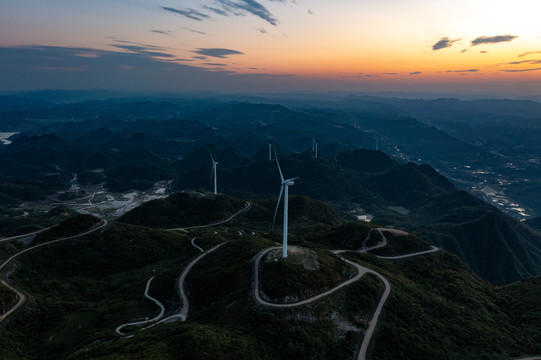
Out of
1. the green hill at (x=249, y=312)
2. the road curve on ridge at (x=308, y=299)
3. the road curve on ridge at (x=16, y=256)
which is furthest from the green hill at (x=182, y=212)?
the road curve on ridge at (x=308, y=299)

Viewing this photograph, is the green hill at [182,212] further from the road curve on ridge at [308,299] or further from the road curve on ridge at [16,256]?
the road curve on ridge at [308,299]

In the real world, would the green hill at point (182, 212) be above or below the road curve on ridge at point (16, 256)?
below

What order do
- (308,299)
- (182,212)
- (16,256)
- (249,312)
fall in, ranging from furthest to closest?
1. (182,212)
2. (16,256)
3. (308,299)
4. (249,312)

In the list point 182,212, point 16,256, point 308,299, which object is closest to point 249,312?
point 308,299

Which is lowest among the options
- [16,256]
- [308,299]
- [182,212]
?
[182,212]

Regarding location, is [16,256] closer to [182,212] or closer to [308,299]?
[182,212]

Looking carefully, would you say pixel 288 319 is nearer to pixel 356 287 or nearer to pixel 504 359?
pixel 356 287

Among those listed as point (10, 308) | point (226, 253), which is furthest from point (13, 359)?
point (226, 253)

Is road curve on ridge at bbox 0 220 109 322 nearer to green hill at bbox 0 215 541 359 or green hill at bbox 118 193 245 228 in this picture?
green hill at bbox 0 215 541 359

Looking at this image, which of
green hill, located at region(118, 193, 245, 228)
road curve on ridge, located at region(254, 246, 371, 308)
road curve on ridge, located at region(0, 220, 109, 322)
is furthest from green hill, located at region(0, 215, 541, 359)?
green hill, located at region(118, 193, 245, 228)

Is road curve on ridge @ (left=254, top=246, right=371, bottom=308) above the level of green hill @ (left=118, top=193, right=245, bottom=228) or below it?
above

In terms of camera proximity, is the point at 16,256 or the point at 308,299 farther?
the point at 16,256
